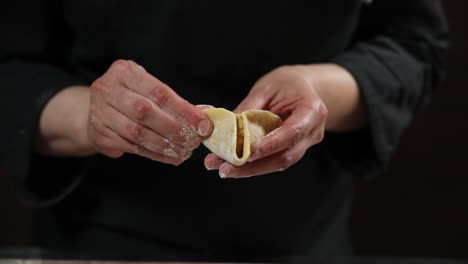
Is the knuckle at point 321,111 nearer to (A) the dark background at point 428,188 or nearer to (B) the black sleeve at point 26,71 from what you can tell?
(B) the black sleeve at point 26,71

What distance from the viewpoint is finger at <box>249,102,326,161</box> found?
1.40ft

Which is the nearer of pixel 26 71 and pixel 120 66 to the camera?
pixel 120 66

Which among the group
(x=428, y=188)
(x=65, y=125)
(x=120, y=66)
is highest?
(x=120, y=66)

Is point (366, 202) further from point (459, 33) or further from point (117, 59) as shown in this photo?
point (117, 59)

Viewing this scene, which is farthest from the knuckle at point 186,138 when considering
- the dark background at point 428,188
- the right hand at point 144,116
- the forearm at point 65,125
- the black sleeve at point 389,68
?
the dark background at point 428,188

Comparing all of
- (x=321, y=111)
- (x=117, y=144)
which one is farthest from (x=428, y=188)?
(x=117, y=144)

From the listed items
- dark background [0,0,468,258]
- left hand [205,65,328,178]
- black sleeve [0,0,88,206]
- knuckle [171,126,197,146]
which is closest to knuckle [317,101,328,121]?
left hand [205,65,328,178]

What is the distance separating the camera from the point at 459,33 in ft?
2.75

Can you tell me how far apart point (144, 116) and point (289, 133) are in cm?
10

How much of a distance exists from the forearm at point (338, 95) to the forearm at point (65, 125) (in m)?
0.19

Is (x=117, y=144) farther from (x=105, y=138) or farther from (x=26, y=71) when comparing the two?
(x=26, y=71)

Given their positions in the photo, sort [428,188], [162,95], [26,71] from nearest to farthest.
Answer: [162,95]
[26,71]
[428,188]

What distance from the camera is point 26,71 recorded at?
543 mm

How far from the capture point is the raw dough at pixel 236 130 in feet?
1.41
